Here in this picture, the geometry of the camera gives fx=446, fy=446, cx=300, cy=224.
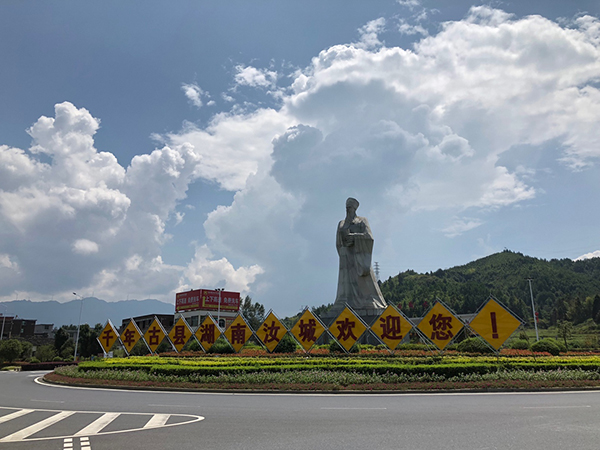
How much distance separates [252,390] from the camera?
15289 mm

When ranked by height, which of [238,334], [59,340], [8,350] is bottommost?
[8,350]

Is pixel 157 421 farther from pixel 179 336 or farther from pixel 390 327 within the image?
pixel 179 336

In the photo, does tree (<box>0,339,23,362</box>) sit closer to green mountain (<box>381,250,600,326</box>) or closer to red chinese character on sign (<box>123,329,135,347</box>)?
red chinese character on sign (<box>123,329,135,347</box>)

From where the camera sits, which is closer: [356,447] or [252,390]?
[356,447]

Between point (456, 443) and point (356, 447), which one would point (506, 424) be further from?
point (356, 447)

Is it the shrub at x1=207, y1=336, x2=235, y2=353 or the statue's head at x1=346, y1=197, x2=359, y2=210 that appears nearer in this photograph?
the shrub at x1=207, y1=336, x2=235, y2=353

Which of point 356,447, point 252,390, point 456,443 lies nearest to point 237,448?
point 356,447

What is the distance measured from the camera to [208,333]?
89.9ft

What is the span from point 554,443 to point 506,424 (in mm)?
1545

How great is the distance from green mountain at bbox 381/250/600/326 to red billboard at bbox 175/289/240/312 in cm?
2925

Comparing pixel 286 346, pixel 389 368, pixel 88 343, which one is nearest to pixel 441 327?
pixel 389 368

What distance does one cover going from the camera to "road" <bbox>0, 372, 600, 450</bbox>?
24.7 ft

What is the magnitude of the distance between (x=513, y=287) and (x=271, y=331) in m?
118

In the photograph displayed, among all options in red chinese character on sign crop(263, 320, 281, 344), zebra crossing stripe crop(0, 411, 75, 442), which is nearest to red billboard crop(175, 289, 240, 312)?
red chinese character on sign crop(263, 320, 281, 344)
